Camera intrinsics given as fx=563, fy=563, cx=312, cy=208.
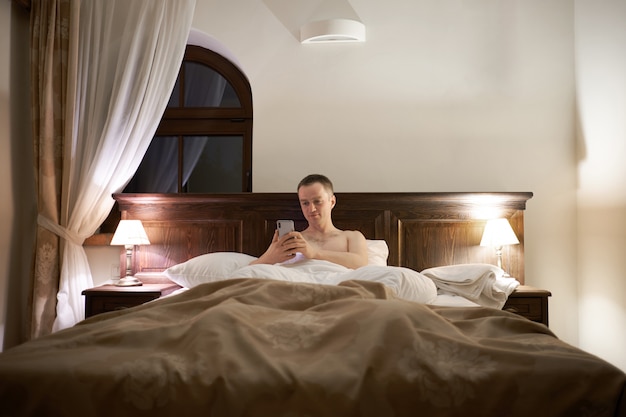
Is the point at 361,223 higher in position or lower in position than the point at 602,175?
lower

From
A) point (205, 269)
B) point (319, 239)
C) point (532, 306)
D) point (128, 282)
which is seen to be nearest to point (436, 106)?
point (319, 239)

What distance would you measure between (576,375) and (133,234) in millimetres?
2625

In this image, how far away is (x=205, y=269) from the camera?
310cm

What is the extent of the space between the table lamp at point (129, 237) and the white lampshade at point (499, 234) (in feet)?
6.62

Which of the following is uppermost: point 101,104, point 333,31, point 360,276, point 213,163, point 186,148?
point 333,31

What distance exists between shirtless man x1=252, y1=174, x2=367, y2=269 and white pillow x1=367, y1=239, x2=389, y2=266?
14 centimetres

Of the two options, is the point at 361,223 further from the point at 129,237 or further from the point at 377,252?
the point at 129,237

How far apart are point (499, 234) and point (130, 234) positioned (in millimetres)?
2159

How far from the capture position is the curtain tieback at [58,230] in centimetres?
335

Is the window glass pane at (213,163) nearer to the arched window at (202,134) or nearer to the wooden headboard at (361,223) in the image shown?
the arched window at (202,134)

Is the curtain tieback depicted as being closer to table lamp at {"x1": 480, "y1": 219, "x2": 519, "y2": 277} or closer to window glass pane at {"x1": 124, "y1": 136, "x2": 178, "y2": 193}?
window glass pane at {"x1": 124, "y1": 136, "x2": 178, "y2": 193}

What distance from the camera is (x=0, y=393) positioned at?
1345 mm

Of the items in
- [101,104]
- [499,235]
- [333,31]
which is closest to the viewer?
[499,235]

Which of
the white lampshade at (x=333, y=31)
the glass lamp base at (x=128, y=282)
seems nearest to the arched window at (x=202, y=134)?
the white lampshade at (x=333, y=31)
